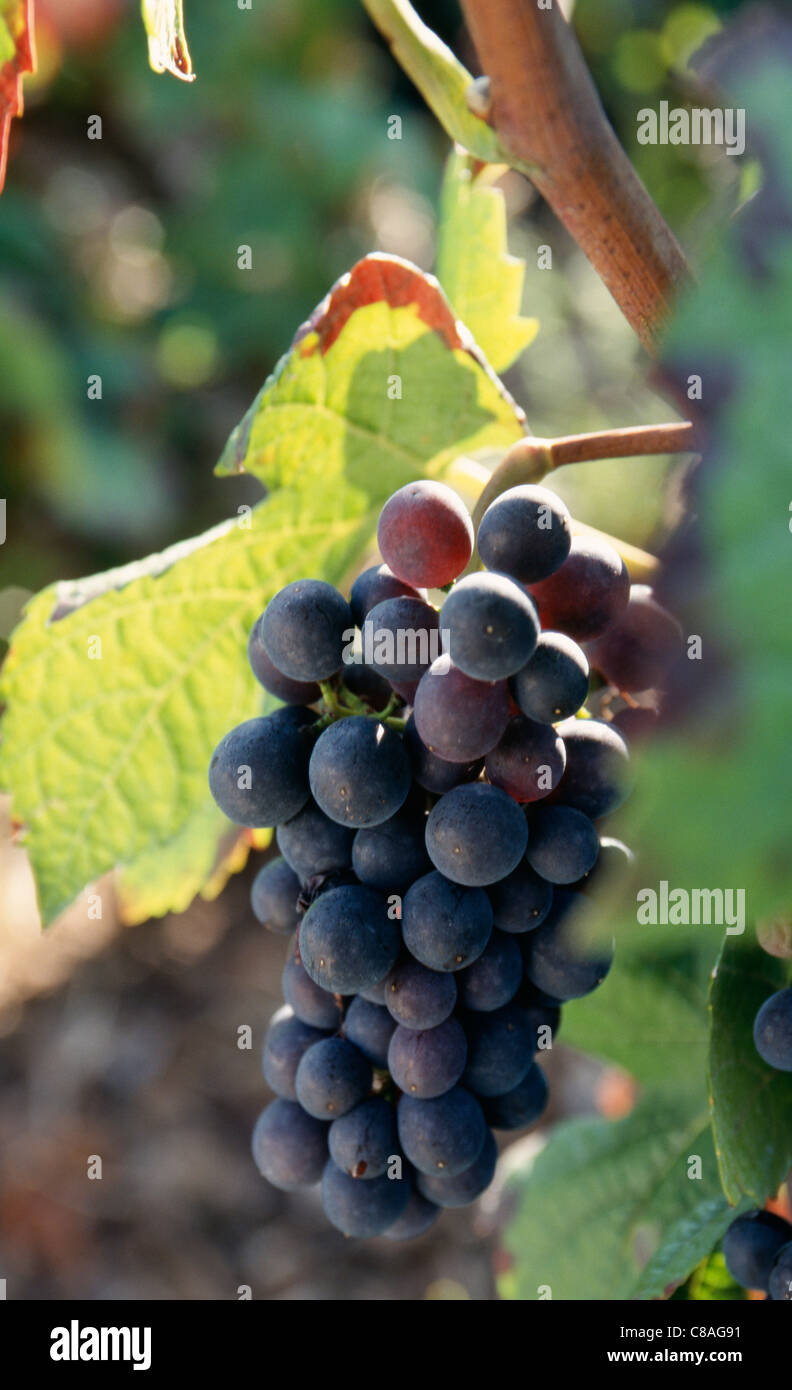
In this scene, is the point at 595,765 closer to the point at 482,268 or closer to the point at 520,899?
the point at 520,899

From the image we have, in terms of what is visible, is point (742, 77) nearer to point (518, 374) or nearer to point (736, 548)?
point (736, 548)

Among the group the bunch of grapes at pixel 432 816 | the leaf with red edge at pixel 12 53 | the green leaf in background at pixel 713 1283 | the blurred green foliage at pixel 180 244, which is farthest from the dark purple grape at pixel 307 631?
the blurred green foliage at pixel 180 244

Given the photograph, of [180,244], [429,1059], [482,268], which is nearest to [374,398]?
[482,268]

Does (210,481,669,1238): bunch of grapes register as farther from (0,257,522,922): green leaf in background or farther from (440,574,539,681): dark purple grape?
(0,257,522,922): green leaf in background

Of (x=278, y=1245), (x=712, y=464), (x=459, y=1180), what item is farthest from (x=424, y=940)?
(x=278, y=1245)

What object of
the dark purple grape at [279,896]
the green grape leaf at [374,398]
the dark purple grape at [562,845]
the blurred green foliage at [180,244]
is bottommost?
the dark purple grape at [279,896]

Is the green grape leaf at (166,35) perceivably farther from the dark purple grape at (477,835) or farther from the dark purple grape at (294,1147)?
the dark purple grape at (294,1147)

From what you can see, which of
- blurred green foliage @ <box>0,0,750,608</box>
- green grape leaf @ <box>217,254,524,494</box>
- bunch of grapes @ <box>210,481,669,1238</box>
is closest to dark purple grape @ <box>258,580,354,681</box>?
bunch of grapes @ <box>210,481,669,1238</box>
